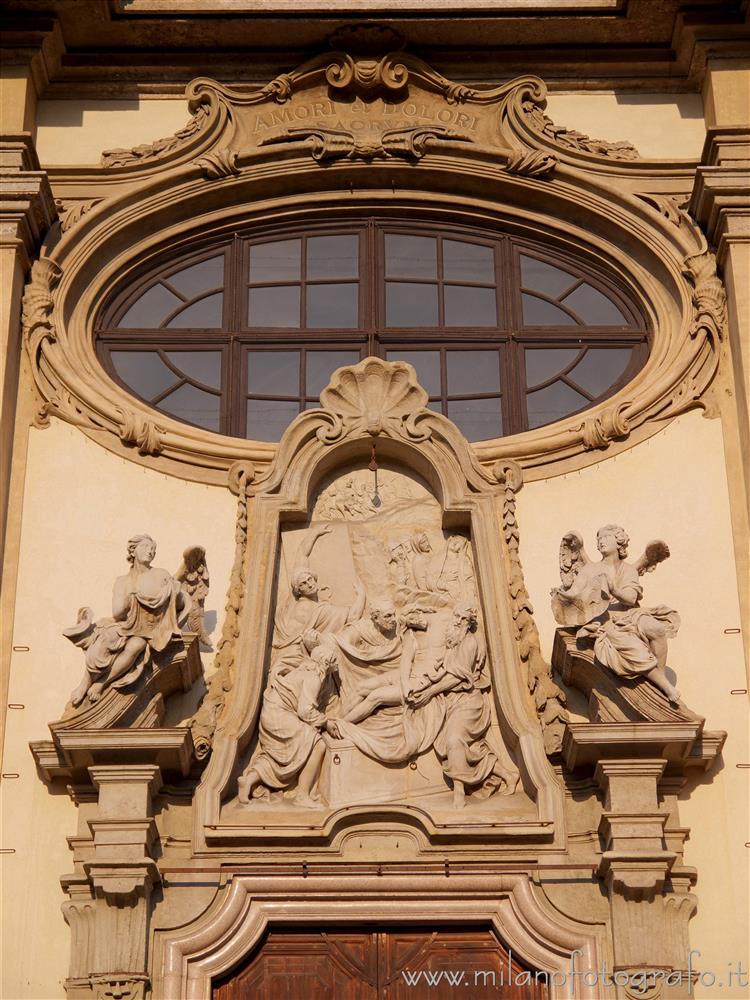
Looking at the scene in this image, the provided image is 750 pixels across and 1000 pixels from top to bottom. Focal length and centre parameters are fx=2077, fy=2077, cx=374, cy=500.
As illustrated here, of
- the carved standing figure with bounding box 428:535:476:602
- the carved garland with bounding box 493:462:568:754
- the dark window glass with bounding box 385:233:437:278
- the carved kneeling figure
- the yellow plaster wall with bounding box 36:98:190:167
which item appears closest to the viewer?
the carved kneeling figure

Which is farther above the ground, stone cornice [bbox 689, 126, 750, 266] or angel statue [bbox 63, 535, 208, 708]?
stone cornice [bbox 689, 126, 750, 266]

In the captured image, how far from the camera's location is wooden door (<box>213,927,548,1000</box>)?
10.5m

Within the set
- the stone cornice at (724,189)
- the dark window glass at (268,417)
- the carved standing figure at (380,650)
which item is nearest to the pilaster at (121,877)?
the carved standing figure at (380,650)

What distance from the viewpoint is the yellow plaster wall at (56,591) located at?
34.6ft

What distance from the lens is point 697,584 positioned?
11.6m

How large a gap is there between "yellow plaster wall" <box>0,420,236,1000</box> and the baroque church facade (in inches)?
0.9

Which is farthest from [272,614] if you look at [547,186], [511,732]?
[547,186]

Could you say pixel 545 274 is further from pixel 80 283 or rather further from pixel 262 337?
pixel 80 283

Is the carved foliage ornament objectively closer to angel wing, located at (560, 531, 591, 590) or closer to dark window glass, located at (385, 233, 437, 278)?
dark window glass, located at (385, 233, 437, 278)

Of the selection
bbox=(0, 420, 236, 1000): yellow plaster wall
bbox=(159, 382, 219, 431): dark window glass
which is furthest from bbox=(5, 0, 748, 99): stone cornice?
bbox=(0, 420, 236, 1000): yellow plaster wall

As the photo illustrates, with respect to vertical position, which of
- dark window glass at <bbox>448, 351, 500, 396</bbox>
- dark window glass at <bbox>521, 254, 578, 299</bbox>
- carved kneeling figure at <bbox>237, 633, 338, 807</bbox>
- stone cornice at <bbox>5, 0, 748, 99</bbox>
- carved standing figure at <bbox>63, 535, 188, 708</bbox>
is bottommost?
carved kneeling figure at <bbox>237, 633, 338, 807</bbox>

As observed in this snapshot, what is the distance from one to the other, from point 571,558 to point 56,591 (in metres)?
2.87

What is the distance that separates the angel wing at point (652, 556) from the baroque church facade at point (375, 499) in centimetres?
2

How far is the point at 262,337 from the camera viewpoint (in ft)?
42.5
